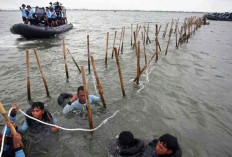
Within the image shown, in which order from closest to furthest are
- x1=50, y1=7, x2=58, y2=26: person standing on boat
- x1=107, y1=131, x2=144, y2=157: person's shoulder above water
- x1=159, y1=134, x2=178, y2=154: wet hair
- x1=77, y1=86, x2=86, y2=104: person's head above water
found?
x1=159, y1=134, x2=178, y2=154: wet hair
x1=107, y1=131, x2=144, y2=157: person's shoulder above water
x1=77, y1=86, x2=86, y2=104: person's head above water
x1=50, y1=7, x2=58, y2=26: person standing on boat

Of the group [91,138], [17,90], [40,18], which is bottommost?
[91,138]

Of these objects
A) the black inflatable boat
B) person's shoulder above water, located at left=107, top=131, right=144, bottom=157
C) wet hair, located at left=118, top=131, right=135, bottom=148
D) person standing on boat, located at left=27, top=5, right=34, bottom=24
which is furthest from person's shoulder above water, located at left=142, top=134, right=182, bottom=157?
person standing on boat, located at left=27, top=5, right=34, bottom=24

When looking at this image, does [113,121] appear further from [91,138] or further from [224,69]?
[224,69]

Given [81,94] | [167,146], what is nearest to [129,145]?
[167,146]

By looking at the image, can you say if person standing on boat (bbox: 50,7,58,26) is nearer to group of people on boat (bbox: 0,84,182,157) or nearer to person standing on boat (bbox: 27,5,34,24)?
person standing on boat (bbox: 27,5,34,24)

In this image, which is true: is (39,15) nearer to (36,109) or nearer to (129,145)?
(36,109)

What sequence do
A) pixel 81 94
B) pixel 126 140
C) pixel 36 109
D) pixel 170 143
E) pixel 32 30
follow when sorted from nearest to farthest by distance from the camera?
pixel 170 143, pixel 126 140, pixel 36 109, pixel 81 94, pixel 32 30

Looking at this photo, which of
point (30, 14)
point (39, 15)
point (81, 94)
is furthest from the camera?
point (39, 15)

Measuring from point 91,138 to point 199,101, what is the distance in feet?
16.6

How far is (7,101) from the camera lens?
7484mm

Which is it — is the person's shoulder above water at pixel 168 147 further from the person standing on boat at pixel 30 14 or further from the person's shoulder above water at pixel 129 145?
the person standing on boat at pixel 30 14

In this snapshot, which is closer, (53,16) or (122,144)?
(122,144)

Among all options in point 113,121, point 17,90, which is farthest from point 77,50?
point 113,121

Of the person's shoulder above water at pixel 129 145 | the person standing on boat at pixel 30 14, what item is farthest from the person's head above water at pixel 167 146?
the person standing on boat at pixel 30 14
